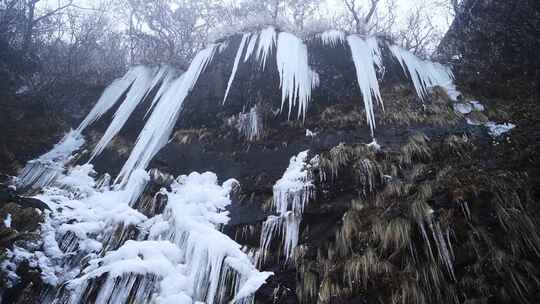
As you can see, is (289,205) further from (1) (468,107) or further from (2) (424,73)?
(2) (424,73)

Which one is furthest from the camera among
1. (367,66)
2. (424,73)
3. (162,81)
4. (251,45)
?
(162,81)

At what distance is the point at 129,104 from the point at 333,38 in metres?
4.73

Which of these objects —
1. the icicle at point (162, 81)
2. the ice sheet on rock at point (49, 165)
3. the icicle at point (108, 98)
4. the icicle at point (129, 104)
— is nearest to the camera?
the ice sheet on rock at point (49, 165)

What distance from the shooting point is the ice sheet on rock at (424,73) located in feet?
23.9

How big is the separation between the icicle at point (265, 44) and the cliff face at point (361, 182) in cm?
17

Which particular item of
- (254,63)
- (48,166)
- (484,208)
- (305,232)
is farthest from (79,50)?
(484,208)

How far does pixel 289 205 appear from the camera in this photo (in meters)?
5.64

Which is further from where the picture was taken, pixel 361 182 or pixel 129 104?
pixel 129 104

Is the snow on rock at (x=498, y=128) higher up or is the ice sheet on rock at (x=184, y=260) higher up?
the snow on rock at (x=498, y=128)

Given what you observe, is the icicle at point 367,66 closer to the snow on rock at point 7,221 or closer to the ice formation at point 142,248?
the ice formation at point 142,248

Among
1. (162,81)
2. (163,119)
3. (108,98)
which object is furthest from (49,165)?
(162,81)

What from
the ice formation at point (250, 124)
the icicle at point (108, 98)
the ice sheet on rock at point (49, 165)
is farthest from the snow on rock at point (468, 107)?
the ice sheet on rock at point (49, 165)

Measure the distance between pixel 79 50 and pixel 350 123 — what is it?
9179 millimetres

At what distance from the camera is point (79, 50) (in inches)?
457
